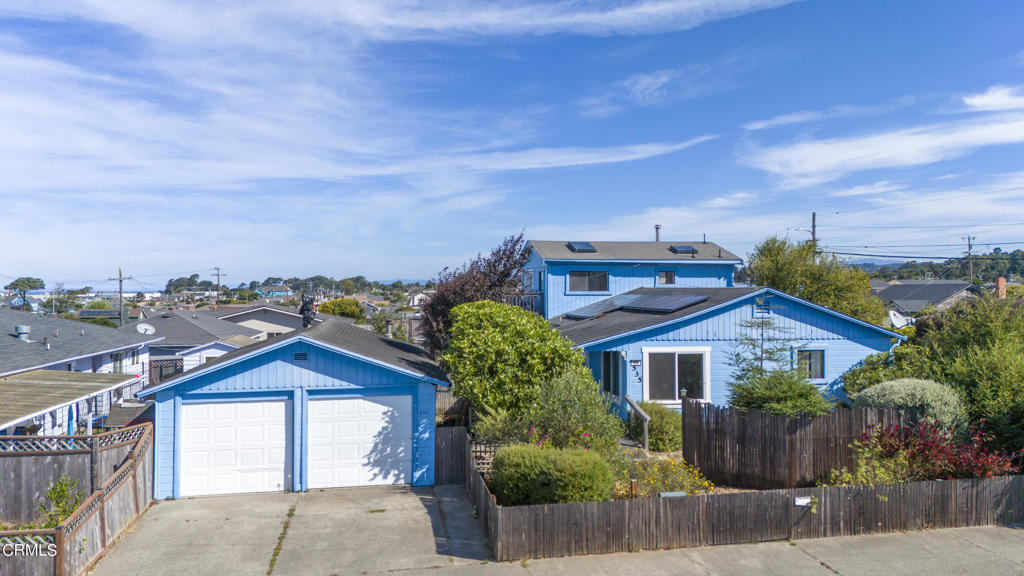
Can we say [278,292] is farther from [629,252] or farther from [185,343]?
[629,252]

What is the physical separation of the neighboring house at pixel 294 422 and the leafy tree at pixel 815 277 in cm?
2539

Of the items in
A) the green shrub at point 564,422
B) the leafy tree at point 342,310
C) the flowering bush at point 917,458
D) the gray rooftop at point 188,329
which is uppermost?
the leafy tree at point 342,310

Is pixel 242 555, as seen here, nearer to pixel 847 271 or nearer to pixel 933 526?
pixel 933 526

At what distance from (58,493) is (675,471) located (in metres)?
11.1

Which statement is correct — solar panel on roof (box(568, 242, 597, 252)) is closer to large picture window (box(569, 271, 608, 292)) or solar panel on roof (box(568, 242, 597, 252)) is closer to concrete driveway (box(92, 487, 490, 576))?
large picture window (box(569, 271, 608, 292))

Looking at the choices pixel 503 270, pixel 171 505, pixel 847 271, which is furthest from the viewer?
pixel 847 271

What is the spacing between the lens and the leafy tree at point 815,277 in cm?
3278

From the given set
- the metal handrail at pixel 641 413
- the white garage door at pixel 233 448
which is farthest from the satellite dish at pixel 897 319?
the white garage door at pixel 233 448

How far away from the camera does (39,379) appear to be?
56.5ft

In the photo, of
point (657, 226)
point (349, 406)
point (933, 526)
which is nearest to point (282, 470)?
point (349, 406)

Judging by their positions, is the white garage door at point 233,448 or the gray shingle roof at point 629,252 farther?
the gray shingle roof at point 629,252

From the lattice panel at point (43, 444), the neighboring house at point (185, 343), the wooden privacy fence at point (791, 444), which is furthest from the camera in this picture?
the neighboring house at point (185, 343)

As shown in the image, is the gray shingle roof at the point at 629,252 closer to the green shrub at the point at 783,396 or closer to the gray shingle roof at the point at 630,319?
the gray shingle roof at the point at 630,319

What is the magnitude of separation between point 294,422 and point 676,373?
10.3m
